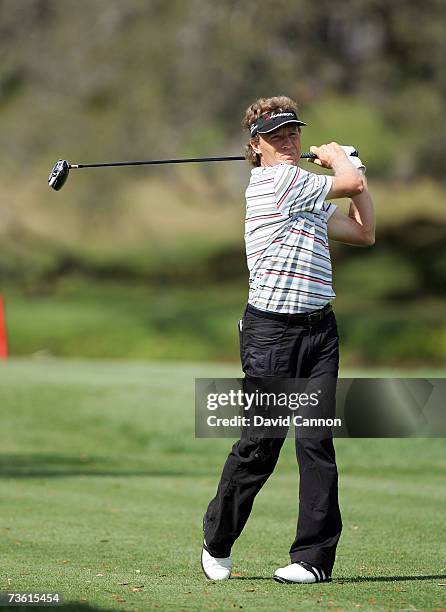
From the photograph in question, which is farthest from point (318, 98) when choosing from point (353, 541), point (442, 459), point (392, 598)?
point (392, 598)

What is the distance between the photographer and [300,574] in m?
5.45

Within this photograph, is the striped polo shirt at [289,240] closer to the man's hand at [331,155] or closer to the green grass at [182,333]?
the man's hand at [331,155]

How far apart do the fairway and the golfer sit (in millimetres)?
246

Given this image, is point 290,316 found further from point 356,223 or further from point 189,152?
point 189,152

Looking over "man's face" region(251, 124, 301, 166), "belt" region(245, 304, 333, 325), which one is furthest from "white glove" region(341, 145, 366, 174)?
"belt" region(245, 304, 333, 325)

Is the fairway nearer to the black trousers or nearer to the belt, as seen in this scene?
the black trousers

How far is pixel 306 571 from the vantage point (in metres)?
5.46

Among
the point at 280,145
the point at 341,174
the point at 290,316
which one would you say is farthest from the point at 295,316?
the point at 280,145

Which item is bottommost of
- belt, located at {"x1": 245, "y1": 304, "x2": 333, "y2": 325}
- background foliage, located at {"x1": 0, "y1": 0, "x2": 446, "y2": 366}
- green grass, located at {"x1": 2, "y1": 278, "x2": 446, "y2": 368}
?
belt, located at {"x1": 245, "y1": 304, "x2": 333, "y2": 325}

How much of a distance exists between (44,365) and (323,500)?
60.5 feet

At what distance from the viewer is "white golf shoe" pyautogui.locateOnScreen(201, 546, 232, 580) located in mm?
5621

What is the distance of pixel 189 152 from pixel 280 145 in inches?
1013

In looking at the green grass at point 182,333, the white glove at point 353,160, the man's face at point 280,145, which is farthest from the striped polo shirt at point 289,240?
the green grass at point 182,333

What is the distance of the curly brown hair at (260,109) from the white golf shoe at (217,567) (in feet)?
5.82
